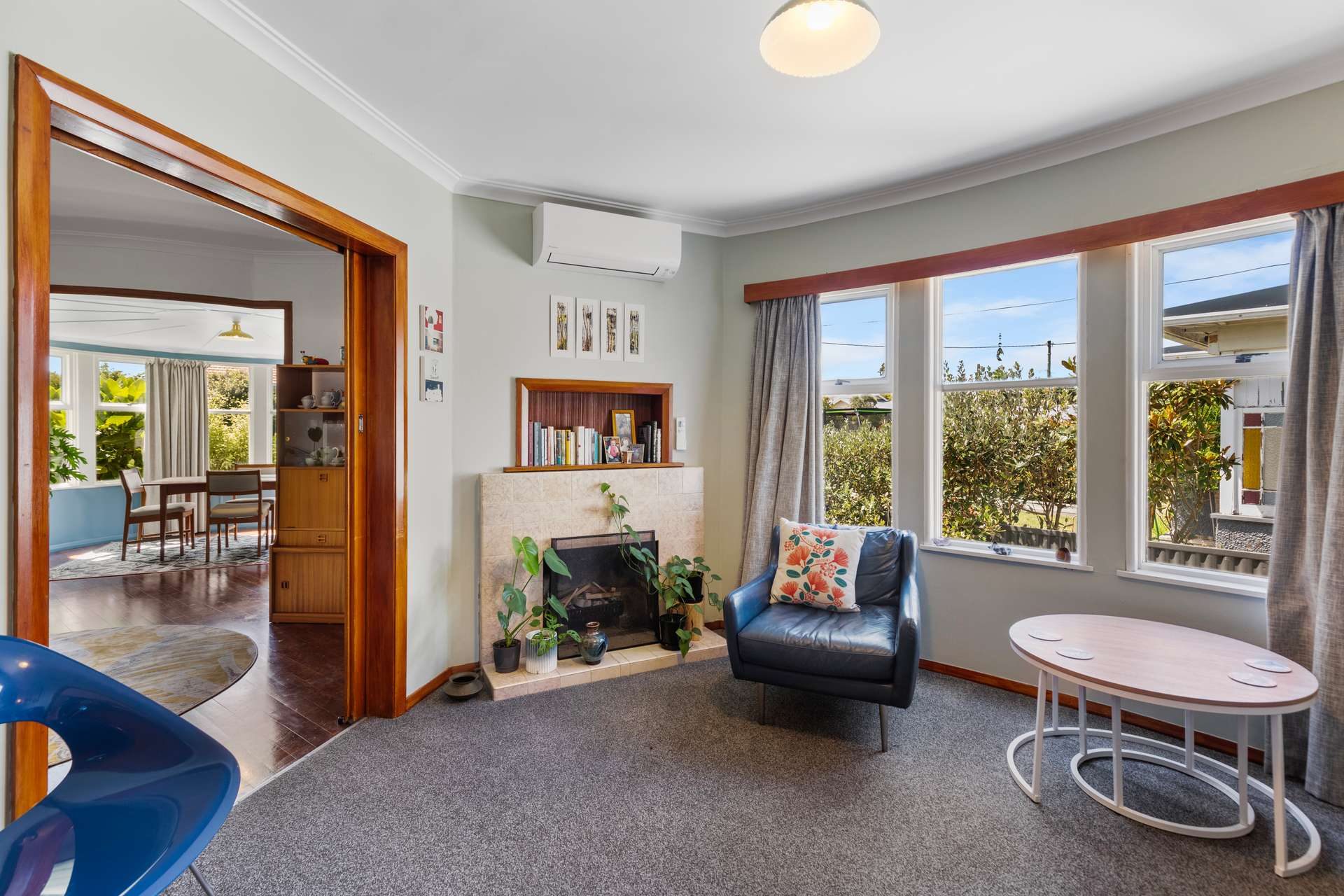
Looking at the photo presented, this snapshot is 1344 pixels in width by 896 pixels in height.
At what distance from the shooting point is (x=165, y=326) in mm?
5941

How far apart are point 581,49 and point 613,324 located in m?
1.62

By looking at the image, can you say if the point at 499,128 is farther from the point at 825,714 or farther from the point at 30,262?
the point at 825,714

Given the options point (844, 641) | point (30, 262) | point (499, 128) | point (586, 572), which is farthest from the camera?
point (586, 572)

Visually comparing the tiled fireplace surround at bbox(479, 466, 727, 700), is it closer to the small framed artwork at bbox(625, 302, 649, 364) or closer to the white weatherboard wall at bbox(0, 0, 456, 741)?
the white weatherboard wall at bbox(0, 0, 456, 741)

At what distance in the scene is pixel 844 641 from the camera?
239 centimetres

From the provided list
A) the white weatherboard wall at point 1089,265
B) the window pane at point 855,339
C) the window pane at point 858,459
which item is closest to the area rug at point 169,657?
the white weatherboard wall at point 1089,265

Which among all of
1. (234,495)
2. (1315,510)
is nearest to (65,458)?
(234,495)

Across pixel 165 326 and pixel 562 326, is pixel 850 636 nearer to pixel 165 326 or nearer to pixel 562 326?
pixel 562 326

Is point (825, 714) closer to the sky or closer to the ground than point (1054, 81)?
closer to the ground

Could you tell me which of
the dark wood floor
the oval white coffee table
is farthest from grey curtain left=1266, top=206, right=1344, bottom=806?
the dark wood floor

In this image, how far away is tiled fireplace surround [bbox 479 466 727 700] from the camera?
3.06m

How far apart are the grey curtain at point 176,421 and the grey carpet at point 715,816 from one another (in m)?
6.32

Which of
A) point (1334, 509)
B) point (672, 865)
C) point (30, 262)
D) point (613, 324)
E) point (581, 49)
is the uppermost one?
point (581, 49)

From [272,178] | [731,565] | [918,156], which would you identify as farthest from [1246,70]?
[272,178]
